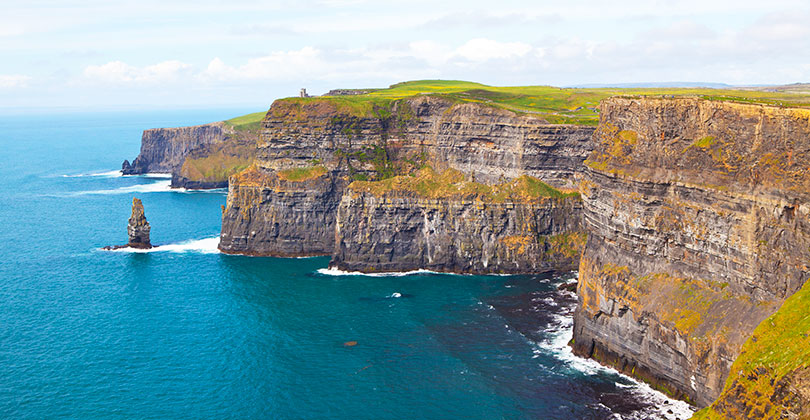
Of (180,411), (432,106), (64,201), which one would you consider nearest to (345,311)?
(180,411)

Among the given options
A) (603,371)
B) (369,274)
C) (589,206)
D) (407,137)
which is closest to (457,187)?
(407,137)

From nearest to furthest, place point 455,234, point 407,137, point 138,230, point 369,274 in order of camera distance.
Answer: point 455,234
point 369,274
point 138,230
point 407,137

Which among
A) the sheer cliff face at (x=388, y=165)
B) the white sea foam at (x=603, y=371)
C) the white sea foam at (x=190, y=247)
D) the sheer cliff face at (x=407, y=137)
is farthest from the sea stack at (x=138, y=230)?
the white sea foam at (x=603, y=371)

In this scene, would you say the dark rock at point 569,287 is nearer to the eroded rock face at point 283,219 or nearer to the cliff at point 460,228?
the cliff at point 460,228

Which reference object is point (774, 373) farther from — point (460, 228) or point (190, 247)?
point (190, 247)

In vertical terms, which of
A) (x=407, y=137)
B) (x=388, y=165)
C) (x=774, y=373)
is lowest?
(x=774, y=373)

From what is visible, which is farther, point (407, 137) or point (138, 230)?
point (407, 137)

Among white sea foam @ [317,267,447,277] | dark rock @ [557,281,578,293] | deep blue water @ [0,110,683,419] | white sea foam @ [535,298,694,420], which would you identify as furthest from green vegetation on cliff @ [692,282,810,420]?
white sea foam @ [317,267,447,277]
